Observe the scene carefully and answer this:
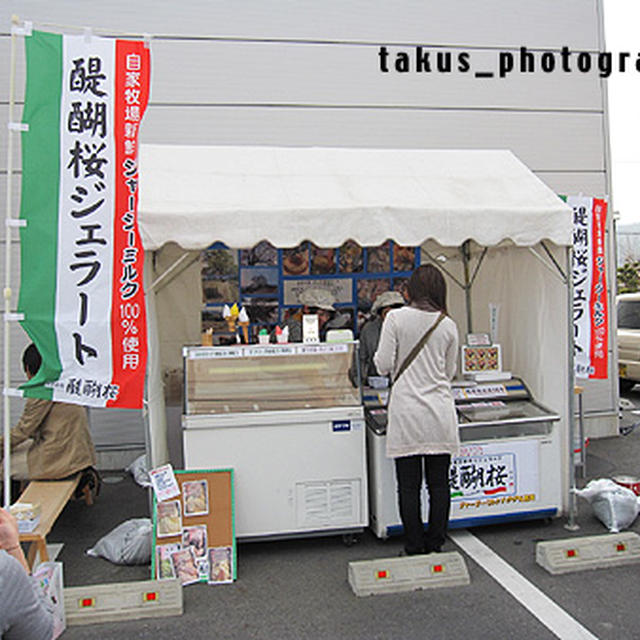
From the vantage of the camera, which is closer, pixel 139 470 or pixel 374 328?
pixel 374 328

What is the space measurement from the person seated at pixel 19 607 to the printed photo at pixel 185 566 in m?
2.18

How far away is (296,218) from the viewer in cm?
421

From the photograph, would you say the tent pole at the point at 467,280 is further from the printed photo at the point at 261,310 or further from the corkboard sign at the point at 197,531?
the corkboard sign at the point at 197,531

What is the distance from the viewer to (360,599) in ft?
12.3

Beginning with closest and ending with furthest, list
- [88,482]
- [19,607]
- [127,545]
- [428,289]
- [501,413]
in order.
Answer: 1. [19,607]
2. [428,289]
3. [127,545]
4. [501,413]
5. [88,482]

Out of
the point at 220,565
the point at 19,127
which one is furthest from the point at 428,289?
the point at 19,127

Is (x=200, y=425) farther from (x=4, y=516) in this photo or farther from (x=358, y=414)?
(x=4, y=516)

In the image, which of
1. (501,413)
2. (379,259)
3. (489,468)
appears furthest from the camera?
(379,259)

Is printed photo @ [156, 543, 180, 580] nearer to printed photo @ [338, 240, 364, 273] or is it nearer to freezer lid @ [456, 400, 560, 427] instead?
freezer lid @ [456, 400, 560, 427]

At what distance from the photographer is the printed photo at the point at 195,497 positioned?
13.7 feet

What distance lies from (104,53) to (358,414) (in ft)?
9.28

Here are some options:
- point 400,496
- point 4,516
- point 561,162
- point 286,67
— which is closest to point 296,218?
point 400,496

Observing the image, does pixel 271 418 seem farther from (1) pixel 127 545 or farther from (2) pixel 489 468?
(2) pixel 489 468

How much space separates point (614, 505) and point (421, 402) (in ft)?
6.01
